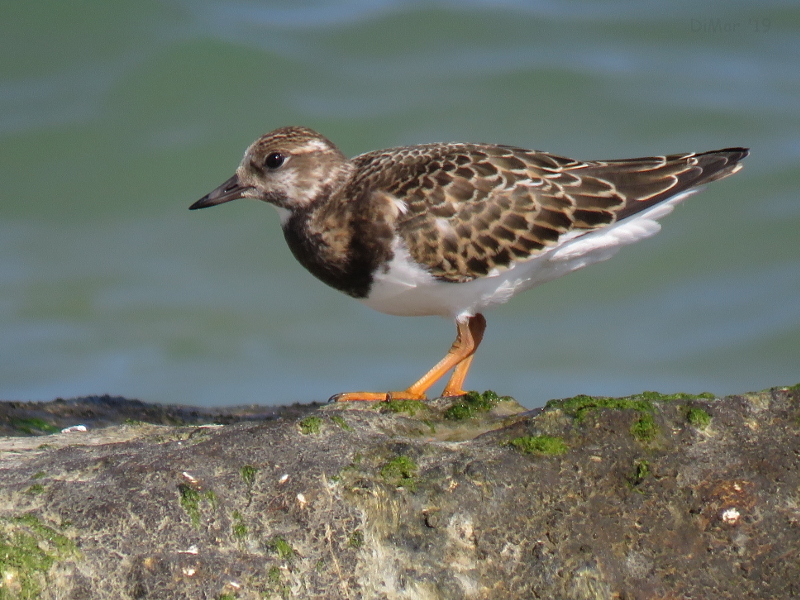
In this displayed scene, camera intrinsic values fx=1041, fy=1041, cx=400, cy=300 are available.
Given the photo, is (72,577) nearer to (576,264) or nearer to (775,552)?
(775,552)

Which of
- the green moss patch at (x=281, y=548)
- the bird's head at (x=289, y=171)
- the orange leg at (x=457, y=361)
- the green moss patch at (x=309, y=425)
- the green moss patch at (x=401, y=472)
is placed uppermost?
the bird's head at (x=289, y=171)

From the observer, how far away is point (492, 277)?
5.47 meters

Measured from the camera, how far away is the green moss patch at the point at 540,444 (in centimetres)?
336

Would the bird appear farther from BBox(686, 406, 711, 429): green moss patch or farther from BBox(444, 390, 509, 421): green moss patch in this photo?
BBox(686, 406, 711, 429): green moss patch

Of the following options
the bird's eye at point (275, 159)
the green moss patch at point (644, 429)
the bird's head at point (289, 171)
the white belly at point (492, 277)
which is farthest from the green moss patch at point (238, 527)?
the bird's eye at point (275, 159)

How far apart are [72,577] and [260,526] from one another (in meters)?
0.55

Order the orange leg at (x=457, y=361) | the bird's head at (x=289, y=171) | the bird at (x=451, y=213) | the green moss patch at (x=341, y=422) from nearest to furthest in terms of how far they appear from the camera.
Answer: the green moss patch at (x=341, y=422), the bird at (x=451, y=213), the orange leg at (x=457, y=361), the bird's head at (x=289, y=171)

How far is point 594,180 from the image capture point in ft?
18.7

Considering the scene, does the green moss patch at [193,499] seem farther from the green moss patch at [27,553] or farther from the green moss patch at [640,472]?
the green moss patch at [640,472]

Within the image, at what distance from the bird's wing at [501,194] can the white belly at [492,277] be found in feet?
0.20

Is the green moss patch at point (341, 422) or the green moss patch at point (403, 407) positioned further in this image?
the green moss patch at point (403, 407)

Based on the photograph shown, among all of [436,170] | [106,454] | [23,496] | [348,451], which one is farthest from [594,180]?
[23,496]

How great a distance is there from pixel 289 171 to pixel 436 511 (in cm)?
292

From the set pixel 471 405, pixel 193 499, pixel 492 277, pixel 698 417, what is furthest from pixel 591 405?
pixel 492 277
